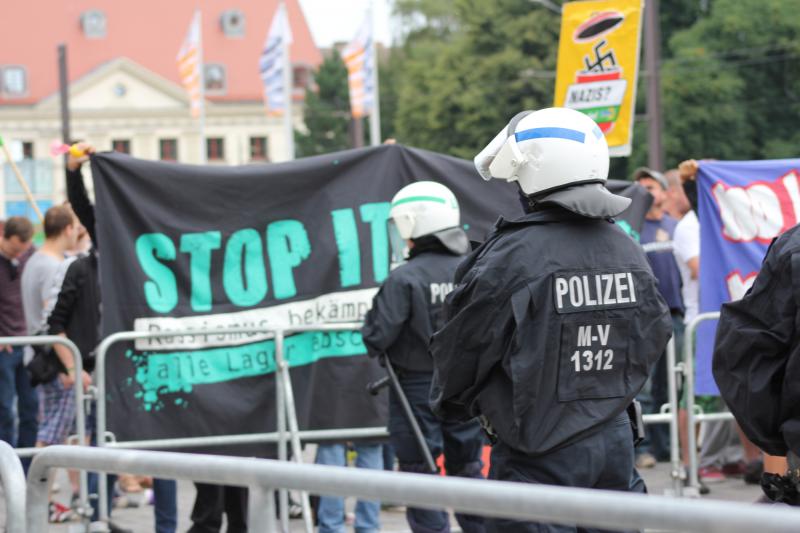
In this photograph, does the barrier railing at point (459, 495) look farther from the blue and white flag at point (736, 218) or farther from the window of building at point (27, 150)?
the window of building at point (27, 150)

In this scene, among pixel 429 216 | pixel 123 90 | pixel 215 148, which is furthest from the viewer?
pixel 215 148

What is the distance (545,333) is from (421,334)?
8.57ft

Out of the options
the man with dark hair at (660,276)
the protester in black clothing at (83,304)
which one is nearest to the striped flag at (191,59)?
the man with dark hair at (660,276)

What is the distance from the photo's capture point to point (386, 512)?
29.7 feet

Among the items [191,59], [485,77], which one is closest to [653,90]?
[191,59]

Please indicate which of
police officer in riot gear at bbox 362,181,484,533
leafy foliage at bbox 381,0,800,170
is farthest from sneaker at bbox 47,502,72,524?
leafy foliage at bbox 381,0,800,170

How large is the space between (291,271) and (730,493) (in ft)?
11.3

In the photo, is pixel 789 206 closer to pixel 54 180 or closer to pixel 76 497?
pixel 76 497

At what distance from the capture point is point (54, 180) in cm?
8206

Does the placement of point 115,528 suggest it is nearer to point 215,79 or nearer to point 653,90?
point 653,90

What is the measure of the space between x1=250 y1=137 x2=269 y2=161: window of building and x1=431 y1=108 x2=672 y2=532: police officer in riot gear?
83.2 metres

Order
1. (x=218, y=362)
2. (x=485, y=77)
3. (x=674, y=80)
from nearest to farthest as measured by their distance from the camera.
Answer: (x=218, y=362) < (x=674, y=80) < (x=485, y=77)

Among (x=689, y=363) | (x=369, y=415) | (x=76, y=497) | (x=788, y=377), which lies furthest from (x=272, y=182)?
(x=788, y=377)

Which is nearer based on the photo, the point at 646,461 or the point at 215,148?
the point at 646,461
